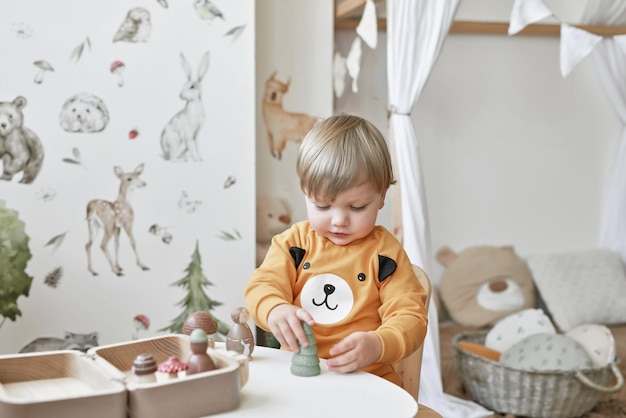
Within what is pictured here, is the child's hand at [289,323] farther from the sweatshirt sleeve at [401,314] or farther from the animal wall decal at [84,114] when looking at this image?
the animal wall decal at [84,114]

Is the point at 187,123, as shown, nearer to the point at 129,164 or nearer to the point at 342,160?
the point at 129,164

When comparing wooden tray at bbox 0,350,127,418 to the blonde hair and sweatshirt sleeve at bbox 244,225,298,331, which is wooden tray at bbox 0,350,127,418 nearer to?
sweatshirt sleeve at bbox 244,225,298,331

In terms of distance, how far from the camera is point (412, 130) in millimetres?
3150

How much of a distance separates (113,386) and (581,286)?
10.1 feet

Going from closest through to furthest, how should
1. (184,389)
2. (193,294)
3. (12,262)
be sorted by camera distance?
(184,389)
(12,262)
(193,294)

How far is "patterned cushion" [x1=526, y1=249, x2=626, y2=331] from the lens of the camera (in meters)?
3.82

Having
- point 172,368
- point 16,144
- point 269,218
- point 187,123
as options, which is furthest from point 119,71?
point 172,368

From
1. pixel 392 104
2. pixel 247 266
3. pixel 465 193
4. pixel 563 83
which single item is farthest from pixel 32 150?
pixel 563 83

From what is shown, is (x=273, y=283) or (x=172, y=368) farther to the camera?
(x=273, y=283)

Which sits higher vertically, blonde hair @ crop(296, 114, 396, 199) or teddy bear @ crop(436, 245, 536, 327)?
blonde hair @ crop(296, 114, 396, 199)

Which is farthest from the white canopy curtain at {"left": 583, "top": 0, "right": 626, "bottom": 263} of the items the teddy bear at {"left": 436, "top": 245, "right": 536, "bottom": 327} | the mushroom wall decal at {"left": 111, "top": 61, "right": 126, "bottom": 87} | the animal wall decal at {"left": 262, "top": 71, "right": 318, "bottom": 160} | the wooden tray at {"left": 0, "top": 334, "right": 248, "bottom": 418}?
the wooden tray at {"left": 0, "top": 334, "right": 248, "bottom": 418}

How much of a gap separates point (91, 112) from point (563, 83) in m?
2.25

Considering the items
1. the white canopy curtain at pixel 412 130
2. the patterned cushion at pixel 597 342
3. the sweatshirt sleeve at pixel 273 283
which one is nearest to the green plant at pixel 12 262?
the white canopy curtain at pixel 412 130

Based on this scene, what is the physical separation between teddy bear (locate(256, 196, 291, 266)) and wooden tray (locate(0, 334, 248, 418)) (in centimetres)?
195
